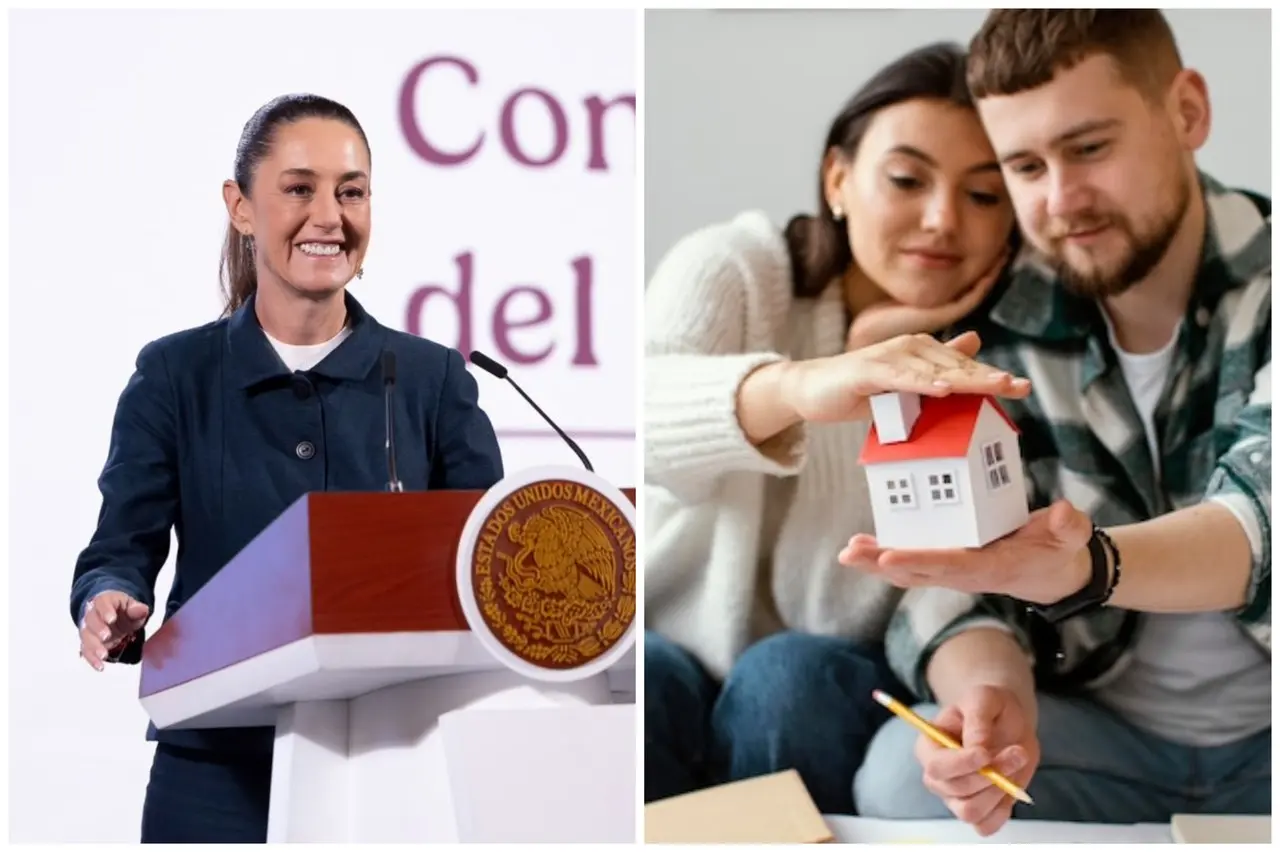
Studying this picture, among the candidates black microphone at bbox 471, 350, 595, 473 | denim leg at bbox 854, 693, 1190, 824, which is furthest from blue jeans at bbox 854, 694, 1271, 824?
black microphone at bbox 471, 350, 595, 473

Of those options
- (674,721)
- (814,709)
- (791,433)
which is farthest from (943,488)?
(674,721)

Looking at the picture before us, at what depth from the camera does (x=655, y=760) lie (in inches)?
76.1

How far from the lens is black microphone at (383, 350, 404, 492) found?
181cm

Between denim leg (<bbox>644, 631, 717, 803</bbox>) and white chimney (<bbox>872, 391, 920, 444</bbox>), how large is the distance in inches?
16.3

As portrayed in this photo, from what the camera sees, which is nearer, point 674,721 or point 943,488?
point 943,488

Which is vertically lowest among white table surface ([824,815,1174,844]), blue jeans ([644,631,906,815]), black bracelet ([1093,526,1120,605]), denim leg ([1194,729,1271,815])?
white table surface ([824,815,1174,844])

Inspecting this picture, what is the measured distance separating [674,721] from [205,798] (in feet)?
1.92

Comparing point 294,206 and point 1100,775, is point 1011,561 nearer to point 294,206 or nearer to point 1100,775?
point 1100,775

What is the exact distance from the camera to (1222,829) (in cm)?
192

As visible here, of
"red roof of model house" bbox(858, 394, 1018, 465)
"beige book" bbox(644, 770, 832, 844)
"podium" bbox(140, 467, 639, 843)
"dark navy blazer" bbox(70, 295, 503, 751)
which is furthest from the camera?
"beige book" bbox(644, 770, 832, 844)

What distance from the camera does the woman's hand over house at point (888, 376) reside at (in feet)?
5.73

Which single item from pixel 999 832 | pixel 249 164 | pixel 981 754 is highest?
pixel 249 164

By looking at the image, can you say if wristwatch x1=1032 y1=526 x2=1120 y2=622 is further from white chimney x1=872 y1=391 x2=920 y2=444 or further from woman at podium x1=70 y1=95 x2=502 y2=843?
woman at podium x1=70 y1=95 x2=502 y2=843

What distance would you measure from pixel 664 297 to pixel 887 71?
0.41 m
